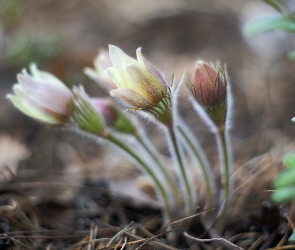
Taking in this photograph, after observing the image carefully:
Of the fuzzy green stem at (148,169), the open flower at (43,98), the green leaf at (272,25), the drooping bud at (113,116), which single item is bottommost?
the fuzzy green stem at (148,169)

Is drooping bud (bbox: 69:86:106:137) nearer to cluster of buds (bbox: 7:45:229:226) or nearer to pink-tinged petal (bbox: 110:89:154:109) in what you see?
cluster of buds (bbox: 7:45:229:226)

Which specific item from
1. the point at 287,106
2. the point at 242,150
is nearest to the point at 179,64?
the point at 287,106

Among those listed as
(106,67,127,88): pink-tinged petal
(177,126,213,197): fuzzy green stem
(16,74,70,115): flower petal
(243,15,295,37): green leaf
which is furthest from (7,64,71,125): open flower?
(243,15,295,37): green leaf

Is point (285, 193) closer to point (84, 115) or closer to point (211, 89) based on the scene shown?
point (211, 89)

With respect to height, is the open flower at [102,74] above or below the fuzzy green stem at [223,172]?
above

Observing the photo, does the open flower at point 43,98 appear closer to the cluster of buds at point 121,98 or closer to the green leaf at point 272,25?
the cluster of buds at point 121,98

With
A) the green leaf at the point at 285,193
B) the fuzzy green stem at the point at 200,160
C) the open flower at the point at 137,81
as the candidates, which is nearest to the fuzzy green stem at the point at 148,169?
the fuzzy green stem at the point at 200,160

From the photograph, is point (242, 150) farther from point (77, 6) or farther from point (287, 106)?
point (77, 6)
